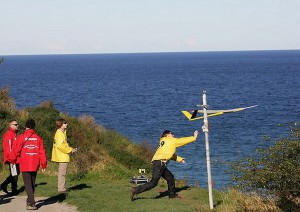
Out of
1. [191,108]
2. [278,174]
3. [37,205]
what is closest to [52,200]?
[37,205]

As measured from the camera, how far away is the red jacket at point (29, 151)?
12.2m

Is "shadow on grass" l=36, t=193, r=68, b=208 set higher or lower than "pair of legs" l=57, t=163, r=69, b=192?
lower

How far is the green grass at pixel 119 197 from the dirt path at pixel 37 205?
184mm

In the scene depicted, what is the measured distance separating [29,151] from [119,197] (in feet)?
8.74

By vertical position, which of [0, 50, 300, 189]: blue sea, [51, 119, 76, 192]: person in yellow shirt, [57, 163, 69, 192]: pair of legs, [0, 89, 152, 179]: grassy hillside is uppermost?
[51, 119, 76, 192]: person in yellow shirt

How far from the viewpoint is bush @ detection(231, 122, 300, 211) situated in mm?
11528

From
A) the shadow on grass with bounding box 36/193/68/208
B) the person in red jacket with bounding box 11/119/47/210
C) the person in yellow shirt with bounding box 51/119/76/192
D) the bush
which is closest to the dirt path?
the shadow on grass with bounding box 36/193/68/208

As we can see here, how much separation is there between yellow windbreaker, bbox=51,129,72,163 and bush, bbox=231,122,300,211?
4030mm

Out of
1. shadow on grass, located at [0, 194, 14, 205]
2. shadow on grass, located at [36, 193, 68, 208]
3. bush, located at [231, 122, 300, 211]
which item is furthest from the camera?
shadow on grass, located at [0, 194, 14, 205]

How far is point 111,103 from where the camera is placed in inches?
2778

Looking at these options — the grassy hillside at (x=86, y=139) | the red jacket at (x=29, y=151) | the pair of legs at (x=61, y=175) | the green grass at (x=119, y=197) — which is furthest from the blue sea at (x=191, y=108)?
the red jacket at (x=29, y=151)

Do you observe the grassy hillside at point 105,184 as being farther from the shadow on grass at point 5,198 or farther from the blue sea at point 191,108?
the blue sea at point 191,108

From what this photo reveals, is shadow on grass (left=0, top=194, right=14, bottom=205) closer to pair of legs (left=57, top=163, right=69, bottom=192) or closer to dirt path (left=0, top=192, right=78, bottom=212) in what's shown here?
dirt path (left=0, top=192, right=78, bottom=212)

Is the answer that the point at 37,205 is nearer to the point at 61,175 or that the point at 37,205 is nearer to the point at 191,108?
the point at 61,175
